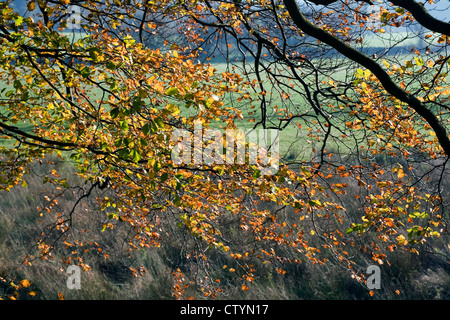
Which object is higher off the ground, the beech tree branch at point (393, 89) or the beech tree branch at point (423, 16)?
the beech tree branch at point (423, 16)

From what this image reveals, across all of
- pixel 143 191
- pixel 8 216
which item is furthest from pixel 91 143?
pixel 8 216

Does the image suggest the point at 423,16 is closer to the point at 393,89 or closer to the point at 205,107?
the point at 393,89

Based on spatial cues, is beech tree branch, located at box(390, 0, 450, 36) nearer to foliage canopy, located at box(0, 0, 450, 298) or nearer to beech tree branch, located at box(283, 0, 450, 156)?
foliage canopy, located at box(0, 0, 450, 298)

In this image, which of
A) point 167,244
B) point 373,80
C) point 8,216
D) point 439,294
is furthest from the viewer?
point 8,216

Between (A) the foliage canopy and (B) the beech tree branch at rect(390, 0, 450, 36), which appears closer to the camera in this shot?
(B) the beech tree branch at rect(390, 0, 450, 36)

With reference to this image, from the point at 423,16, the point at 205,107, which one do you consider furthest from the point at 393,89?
the point at 205,107

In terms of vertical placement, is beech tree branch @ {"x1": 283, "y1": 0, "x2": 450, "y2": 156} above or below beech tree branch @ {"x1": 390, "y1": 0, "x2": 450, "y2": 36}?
below

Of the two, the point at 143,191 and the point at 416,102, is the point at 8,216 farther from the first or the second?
the point at 416,102

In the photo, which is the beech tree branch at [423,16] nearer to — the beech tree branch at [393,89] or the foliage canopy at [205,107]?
the foliage canopy at [205,107]

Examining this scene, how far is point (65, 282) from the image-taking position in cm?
941

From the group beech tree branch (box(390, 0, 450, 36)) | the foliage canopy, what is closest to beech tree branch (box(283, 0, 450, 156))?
the foliage canopy

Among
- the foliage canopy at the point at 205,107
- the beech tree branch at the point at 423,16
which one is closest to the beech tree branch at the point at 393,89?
the foliage canopy at the point at 205,107
